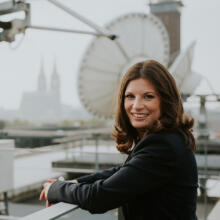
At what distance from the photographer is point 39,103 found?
11250cm

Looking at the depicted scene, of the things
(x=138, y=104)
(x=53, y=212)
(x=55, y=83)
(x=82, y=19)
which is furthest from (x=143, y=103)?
(x=55, y=83)

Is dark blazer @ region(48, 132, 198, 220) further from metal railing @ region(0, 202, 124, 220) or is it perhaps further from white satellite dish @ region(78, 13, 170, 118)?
white satellite dish @ region(78, 13, 170, 118)

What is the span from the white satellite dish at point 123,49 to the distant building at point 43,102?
306 feet

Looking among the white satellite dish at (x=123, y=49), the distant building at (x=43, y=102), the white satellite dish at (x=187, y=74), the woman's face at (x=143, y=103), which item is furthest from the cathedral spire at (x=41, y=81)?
the woman's face at (x=143, y=103)

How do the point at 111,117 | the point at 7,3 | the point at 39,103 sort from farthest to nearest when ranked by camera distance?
the point at 39,103, the point at 111,117, the point at 7,3

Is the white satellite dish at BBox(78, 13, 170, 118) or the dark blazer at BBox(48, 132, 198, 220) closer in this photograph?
the dark blazer at BBox(48, 132, 198, 220)

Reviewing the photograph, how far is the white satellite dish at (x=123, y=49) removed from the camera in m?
10.0

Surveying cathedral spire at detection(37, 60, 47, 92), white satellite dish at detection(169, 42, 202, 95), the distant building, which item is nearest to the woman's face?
white satellite dish at detection(169, 42, 202, 95)

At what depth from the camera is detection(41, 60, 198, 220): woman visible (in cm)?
141

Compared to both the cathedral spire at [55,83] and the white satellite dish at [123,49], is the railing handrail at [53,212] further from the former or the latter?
the cathedral spire at [55,83]

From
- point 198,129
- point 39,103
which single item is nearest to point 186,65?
point 198,129

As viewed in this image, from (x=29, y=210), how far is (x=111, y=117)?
4578 millimetres

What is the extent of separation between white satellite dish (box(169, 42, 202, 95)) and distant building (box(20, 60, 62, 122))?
94185 mm

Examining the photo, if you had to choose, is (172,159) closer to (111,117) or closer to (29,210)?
(29,210)
